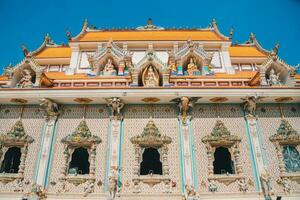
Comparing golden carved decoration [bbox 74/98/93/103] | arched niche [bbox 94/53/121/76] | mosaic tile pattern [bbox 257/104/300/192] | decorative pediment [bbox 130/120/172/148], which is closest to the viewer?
mosaic tile pattern [bbox 257/104/300/192]

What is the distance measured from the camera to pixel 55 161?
13.4 m

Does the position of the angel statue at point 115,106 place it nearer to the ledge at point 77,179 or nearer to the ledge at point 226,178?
the ledge at point 77,179

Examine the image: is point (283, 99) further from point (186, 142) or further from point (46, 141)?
point (46, 141)

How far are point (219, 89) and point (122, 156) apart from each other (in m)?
5.34

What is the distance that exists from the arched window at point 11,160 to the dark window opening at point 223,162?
353 inches

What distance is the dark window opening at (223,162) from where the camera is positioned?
44.9 feet

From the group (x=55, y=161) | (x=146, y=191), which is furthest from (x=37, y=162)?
(x=146, y=191)

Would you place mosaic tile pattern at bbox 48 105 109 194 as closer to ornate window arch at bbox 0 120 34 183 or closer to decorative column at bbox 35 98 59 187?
decorative column at bbox 35 98 59 187

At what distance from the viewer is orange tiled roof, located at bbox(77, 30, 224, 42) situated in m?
21.3

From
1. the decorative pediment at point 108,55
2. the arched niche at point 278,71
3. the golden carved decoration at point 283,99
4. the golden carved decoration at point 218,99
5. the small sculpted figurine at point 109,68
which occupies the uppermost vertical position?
the decorative pediment at point 108,55

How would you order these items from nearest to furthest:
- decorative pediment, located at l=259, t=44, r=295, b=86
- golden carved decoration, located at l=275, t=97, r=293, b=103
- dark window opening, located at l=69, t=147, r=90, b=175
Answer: dark window opening, located at l=69, t=147, r=90, b=175 < golden carved decoration, located at l=275, t=97, r=293, b=103 < decorative pediment, located at l=259, t=44, r=295, b=86

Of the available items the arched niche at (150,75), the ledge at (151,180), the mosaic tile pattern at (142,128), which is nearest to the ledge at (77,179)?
the mosaic tile pattern at (142,128)

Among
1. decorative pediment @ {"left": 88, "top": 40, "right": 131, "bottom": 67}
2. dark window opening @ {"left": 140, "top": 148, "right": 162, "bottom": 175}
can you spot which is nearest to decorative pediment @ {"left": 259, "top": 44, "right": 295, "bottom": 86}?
dark window opening @ {"left": 140, "top": 148, "right": 162, "bottom": 175}

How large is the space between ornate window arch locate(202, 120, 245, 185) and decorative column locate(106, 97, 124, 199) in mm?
3831
